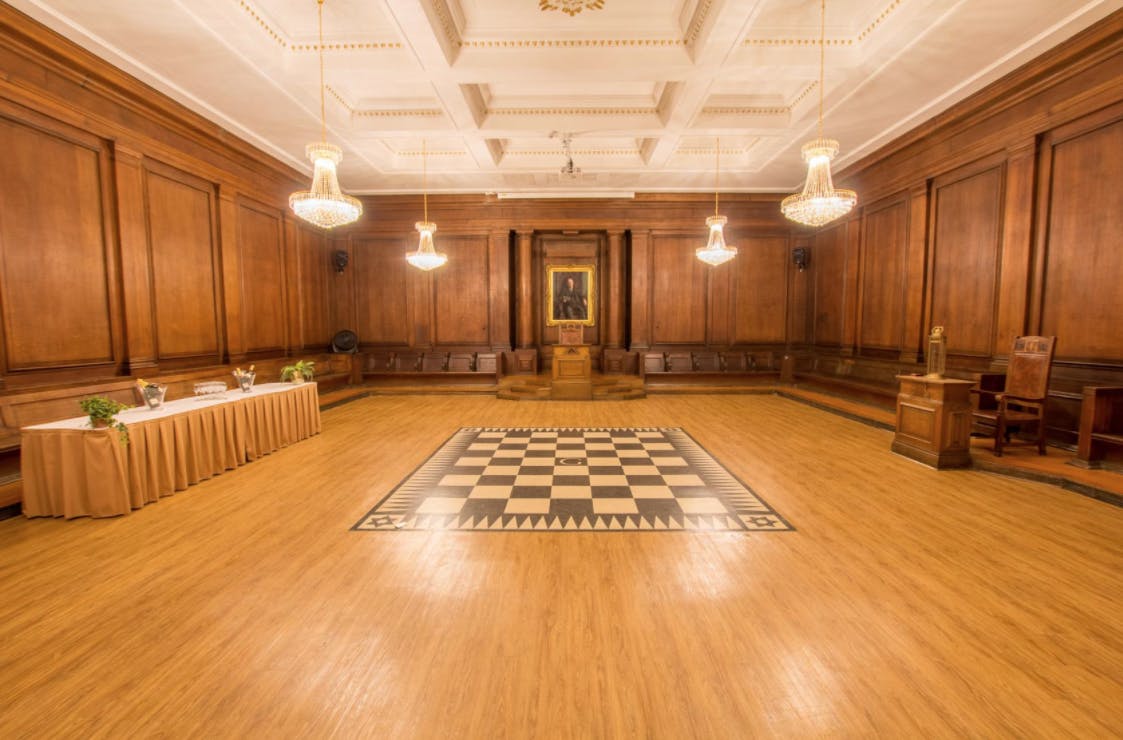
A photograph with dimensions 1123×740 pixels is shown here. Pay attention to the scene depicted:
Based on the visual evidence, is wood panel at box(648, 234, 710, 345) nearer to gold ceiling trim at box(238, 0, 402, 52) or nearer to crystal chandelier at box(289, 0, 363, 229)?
gold ceiling trim at box(238, 0, 402, 52)

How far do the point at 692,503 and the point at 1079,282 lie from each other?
4.74 metres

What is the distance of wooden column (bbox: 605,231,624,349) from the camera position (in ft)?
35.3

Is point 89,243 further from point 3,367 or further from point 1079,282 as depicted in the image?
point 1079,282

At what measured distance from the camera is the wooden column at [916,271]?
7125mm

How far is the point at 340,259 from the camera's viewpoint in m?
10.4

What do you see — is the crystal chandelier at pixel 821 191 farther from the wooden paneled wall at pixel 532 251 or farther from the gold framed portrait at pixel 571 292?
the gold framed portrait at pixel 571 292

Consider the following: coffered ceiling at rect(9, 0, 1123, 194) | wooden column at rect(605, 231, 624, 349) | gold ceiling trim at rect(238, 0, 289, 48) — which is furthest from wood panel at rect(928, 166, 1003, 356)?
gold ceiling trim at rect(238, 0, 289, 48)

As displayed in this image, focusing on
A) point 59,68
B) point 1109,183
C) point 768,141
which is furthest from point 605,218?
point 59,68

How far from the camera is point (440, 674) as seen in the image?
1.99 m

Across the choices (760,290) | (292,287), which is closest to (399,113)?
(292,287)

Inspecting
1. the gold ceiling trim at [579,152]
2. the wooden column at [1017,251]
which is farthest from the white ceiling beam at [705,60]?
the wooden column at [1017,251]

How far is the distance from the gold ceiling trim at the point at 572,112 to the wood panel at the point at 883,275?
430 centimetres

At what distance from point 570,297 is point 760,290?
4.17m

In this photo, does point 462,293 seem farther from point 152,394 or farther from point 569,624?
point 569,624
